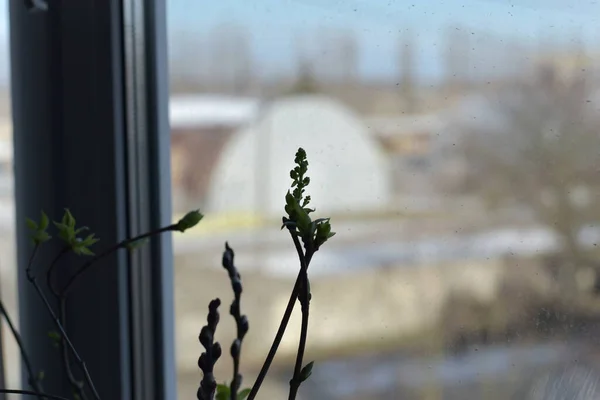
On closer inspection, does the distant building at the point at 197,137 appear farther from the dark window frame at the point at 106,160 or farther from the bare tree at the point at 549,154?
the bare tree at the point at 549,154

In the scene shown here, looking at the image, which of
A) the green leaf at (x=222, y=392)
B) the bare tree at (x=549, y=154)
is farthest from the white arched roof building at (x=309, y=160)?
the green leaf at (x=222, y=392)

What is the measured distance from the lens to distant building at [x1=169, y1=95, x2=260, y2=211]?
827mm

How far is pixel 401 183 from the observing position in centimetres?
67

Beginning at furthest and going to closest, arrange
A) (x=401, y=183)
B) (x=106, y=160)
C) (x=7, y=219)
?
1. (x=7, y=219)
2. (x=106, y=160)
3. (x=401, y=183)

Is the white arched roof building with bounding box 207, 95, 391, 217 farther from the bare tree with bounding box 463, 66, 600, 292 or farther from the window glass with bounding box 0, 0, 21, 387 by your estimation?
the window glass with bounding box 0, 0, 21, 387

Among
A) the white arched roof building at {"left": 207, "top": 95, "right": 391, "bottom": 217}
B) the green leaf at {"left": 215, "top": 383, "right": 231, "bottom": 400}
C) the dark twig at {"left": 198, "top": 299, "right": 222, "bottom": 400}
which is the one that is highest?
the white arched roof building at {"left": 207, "top": 95, "right": 391, "bottom": 217}

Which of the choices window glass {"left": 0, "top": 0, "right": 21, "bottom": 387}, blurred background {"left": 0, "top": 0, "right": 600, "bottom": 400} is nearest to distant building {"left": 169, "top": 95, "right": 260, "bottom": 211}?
blurred background {"left": 0, "top": 0, "right": 600, "bottom": 400}

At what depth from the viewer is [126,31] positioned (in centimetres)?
79

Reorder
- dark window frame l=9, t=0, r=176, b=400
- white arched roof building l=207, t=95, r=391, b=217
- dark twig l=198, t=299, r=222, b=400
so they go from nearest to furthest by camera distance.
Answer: dark twig l=198, t=299, r=222, b=400 < white arched roof building l=207, t=95, r=391, b=217 < dark window frame l=9, t=0, r=176, b=400

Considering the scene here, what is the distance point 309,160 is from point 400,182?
11 centimetres

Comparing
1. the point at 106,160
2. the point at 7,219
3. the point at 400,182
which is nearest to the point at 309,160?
the point at 400,182

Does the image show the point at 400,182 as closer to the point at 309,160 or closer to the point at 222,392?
the point at 309,160

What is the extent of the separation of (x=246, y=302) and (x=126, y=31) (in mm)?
341

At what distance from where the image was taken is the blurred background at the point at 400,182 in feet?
1.86
